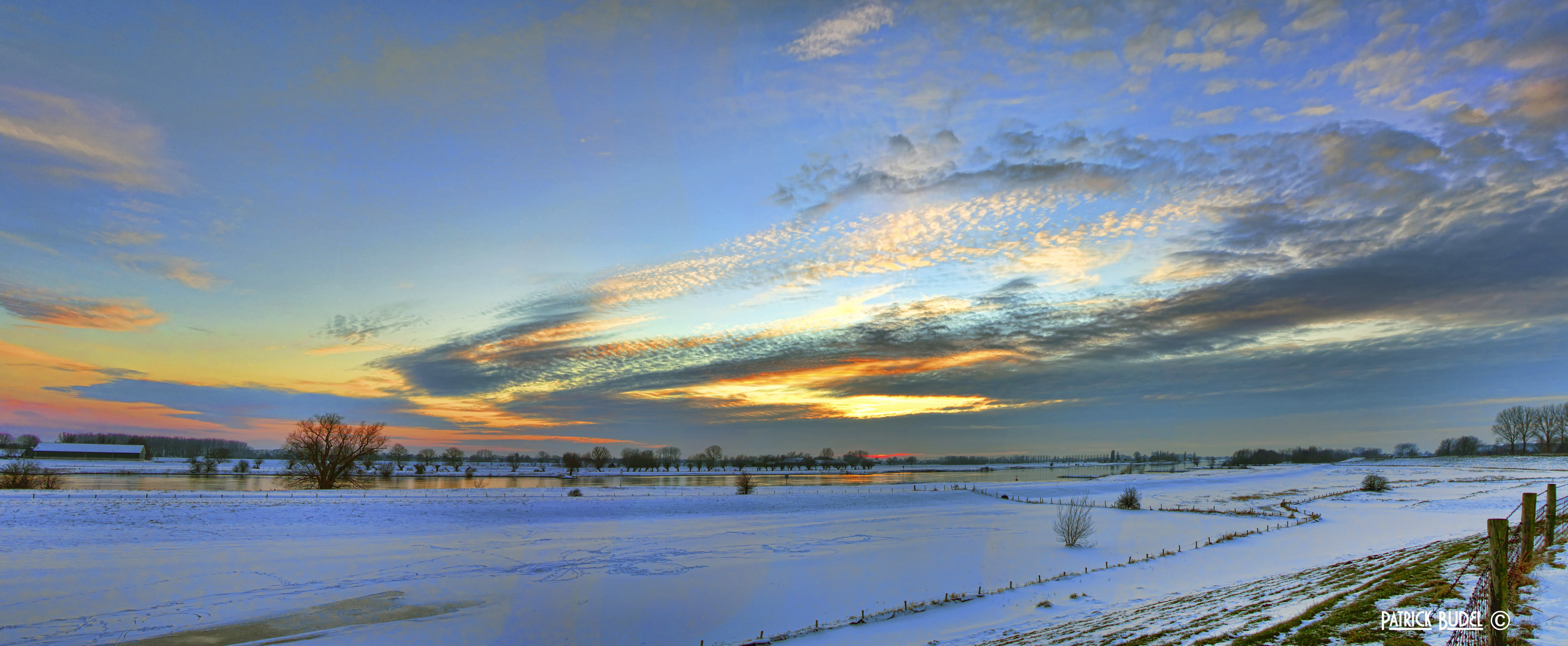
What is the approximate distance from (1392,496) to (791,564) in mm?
57762

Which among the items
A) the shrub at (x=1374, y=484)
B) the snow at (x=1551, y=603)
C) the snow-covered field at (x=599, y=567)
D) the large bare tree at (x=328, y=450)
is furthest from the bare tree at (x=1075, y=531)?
the large bare tree at (x=328, y=450)

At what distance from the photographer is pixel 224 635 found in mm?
17531

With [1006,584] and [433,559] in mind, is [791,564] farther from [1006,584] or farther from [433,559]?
[433,559]

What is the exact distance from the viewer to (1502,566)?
7258 millimetres

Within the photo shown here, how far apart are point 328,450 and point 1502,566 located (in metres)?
78.1

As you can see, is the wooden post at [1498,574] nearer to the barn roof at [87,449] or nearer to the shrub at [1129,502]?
the shrub at [1129,502]

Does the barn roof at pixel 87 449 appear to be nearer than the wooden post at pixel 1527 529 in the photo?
No

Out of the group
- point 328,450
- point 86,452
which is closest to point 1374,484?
point 328,450

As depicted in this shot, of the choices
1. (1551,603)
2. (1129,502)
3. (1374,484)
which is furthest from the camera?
(1374,484)

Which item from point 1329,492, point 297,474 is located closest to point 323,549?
point 297,474

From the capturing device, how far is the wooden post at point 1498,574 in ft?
22.9

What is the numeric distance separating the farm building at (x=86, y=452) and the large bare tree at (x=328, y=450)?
134217 mm

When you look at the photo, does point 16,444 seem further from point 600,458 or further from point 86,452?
point 600,458

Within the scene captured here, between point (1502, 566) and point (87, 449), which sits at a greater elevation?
point (1502, 566)
